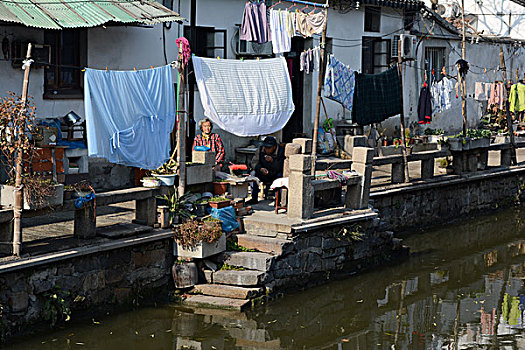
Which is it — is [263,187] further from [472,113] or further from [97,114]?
[472,113]

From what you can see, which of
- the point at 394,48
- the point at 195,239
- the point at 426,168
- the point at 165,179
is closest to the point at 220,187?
the point at 165,179

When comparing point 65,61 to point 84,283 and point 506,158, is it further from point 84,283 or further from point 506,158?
point 506,158

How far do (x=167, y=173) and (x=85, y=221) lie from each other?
5.87 ft

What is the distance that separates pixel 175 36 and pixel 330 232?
5.91 metres

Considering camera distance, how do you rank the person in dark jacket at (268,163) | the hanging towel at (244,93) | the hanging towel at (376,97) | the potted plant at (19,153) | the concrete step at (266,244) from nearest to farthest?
the potted plant at (19,153) → the concrete step at (266,244) → the hanging towel at (244,93) → the person in dark jacket at (268,163) → the hanging towel at (376,97)

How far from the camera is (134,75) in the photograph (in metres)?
12.0

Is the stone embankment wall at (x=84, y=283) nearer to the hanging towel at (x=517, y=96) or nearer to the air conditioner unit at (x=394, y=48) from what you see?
the air conditioner unit at (x=394, y=48)

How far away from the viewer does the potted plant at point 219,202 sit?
12141 mm

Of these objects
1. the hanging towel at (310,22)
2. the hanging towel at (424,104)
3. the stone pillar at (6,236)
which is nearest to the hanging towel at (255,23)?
the hanging towel at (310,22)

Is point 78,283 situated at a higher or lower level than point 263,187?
lower

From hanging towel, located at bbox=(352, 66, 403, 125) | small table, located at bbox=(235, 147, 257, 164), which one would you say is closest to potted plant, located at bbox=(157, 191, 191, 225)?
small table, located at bbox=(235, 147, 257, 164)

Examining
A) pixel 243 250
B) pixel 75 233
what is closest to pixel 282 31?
pixel 243 250

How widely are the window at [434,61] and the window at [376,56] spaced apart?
100 inches

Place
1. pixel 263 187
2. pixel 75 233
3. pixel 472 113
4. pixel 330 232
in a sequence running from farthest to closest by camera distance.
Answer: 1. pixel 472 113
2. pixel 263 187
3. pixel 330 232
4. pixel 75 233
